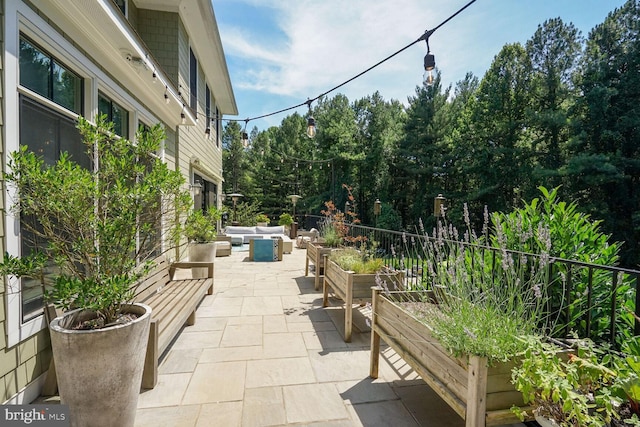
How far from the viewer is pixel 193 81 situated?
7262 millimetres

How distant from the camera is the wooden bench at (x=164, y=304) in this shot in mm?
2270

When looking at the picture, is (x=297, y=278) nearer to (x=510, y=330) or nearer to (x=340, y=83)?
(x=340, y=83)

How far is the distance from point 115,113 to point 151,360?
3.24 meters

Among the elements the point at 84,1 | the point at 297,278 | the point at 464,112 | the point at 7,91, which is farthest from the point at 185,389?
the point at 464,112

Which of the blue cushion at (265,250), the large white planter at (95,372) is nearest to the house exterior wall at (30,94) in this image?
the large white planter at (95,372)

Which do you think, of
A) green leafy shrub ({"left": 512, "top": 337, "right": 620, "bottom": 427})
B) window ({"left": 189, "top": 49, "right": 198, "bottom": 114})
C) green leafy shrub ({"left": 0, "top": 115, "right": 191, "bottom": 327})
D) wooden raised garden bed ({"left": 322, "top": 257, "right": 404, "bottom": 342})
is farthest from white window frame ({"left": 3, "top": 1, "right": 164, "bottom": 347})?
window ({"left": 189, "top": 49, "right": 198, "bottom": 114})

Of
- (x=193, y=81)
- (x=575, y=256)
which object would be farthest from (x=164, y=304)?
(x=193, y=81)

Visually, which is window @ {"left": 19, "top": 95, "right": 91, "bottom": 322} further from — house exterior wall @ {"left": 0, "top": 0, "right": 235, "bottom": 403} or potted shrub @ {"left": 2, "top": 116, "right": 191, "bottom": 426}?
potted shrub @ {"left": 2, "top": 116, "right": 191, "bottom": 426}

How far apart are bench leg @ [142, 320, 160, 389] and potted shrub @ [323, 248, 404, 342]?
1770mm

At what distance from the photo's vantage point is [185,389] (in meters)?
2.29

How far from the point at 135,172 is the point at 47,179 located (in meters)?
0.50

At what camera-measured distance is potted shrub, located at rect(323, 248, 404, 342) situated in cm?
321

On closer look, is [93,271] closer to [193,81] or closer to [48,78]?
[48,78]

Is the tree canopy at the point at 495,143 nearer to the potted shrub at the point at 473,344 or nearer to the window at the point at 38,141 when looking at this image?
the window at the point at 38,141
